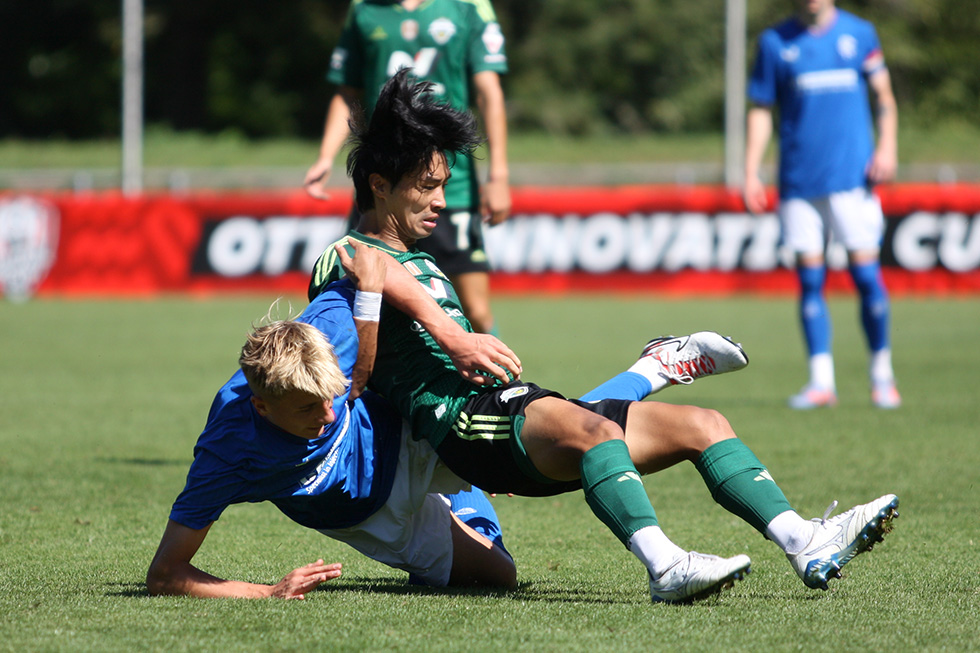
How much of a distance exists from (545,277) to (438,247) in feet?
38.6

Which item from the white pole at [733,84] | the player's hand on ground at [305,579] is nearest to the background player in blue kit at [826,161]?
the player's hand on ground at [305,579]

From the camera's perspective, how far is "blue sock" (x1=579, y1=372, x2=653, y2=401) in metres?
3.67

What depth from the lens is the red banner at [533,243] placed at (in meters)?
15.9

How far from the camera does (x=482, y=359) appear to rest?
3.31 meters

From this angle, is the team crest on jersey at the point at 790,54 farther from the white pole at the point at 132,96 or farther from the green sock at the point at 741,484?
the white pole at the point at 132,96

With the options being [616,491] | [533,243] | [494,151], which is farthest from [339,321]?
[533,243]

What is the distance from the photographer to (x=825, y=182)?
7.80 metres

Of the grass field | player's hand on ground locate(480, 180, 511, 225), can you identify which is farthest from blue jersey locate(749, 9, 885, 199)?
player's hand on ground locate(480, 180, 511, 225)

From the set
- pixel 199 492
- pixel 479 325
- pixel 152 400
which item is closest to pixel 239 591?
pixel 199 492

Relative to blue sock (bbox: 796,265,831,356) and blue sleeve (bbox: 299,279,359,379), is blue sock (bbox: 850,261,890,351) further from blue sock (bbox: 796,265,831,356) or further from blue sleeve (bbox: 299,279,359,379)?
blue sleeve (bbox: 299,279,359,379)

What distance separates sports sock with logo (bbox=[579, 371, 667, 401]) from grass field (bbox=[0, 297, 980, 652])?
1.78 feet

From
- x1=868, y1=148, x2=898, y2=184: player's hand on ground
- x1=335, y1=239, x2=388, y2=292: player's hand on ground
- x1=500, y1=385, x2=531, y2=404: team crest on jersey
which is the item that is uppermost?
x1=335, y1=239, x2=388, y2=292: player's hand on ground

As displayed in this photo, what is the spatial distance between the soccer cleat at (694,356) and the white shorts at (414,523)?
695 millimetres

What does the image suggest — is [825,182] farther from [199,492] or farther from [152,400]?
[199,492]
